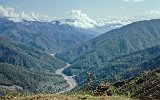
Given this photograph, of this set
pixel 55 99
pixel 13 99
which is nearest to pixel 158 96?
pixel 55 99

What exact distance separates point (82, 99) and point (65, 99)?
2.75 meters

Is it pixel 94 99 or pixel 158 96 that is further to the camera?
pixel 158 96

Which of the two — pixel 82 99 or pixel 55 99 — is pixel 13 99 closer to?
pixel 55 99

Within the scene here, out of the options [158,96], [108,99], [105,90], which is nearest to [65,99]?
[108,99]

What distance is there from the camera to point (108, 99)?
5006cm

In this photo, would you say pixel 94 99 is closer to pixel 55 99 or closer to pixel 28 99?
pixel 55 99

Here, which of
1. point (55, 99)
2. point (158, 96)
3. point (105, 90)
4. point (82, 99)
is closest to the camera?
point (55, 99)

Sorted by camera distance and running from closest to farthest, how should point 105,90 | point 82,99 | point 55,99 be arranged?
point 55,99
point 82,99
point 105,90

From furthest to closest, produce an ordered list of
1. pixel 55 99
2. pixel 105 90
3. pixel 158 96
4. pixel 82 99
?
1. pixel 105 90
2. pixel 158 96
3. pixel 82 99
4. pixel 55 99

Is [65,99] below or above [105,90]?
above

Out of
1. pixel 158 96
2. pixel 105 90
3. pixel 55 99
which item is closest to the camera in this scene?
pixel 55 99

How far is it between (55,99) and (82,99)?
15.6 feet

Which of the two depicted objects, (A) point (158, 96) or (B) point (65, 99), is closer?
(B) point (65, 99)

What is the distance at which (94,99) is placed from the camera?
163ft
